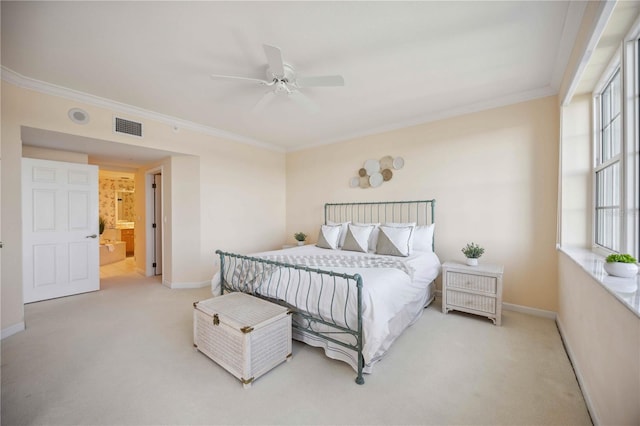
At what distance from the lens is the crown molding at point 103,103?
9.24ft

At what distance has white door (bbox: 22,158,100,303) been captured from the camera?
362cm

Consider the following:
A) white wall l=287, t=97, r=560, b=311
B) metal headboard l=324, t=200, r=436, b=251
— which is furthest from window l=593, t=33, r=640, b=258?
metal headboard l=324, t=200, r=436, b=251

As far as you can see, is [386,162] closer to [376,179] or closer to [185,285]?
[376,179]

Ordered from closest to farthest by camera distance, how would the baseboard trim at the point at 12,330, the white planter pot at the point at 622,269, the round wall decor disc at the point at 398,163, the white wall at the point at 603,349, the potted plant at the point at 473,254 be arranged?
the white wall at the point at 603,349 < the white planter pot at the point at 622,269 < the baseboard trim at the point at 12,330 < the potted plant at the point at 473,254 < the round wall decor disc at the point at 398,163

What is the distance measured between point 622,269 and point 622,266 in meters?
0.02

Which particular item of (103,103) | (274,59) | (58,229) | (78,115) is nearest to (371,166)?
(274,59)

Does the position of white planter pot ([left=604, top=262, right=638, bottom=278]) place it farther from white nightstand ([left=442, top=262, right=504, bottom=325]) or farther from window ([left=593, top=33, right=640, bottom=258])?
white nightstand ([left=442, top=262, right=504, bottom=325])

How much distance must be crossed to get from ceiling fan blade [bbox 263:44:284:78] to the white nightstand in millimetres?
2911

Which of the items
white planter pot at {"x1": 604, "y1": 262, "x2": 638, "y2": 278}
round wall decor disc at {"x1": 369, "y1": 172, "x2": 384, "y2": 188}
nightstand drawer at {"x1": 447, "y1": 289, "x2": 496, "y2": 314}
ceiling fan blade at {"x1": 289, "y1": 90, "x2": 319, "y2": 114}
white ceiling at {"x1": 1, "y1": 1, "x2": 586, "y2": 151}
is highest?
white ceiling at {"x1": 1, "y1": 1, "x2": 586, "y2": 151}

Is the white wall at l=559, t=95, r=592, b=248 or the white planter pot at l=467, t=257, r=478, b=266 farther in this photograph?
the white planter pot at l=467, t=257, r=478, b=266

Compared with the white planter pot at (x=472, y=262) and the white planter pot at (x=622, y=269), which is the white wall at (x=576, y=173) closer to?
the white planter pot at (x=472, y=262)

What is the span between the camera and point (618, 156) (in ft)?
6.71

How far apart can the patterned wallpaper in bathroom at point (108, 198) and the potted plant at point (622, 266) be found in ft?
32.6

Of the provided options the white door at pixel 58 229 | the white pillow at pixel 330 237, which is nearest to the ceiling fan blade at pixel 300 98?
the white pillow at pixel 330 237
